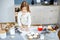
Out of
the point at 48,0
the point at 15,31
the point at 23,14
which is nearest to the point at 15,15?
the point at 48,0

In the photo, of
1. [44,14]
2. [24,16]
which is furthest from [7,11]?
[24,16]

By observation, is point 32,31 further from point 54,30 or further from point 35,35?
point 54,30

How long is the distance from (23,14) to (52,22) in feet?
5.26

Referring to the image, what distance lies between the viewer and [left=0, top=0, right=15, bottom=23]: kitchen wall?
13.0 feet

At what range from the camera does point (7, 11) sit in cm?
402

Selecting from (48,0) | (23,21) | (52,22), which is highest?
(48,0)

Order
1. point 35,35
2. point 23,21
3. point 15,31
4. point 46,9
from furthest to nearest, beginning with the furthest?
point 46,9 < point 23,21 < point 15,31 < point 35,35

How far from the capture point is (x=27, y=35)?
2.09m

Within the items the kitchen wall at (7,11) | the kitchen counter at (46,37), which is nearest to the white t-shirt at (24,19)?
the kitchen counter at (46,37)

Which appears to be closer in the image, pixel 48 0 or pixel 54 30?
pixel 54 30

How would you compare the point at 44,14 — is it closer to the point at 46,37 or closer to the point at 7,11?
the point at 7,11

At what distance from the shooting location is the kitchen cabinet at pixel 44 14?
159 inches

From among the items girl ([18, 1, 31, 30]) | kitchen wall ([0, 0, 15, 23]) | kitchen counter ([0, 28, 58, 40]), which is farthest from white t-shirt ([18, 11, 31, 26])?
kitchen wall ([0, 0, 15, 23])

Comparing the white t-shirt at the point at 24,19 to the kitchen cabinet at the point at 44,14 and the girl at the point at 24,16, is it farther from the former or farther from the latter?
the kitchen cabinet at the point at 44,14
